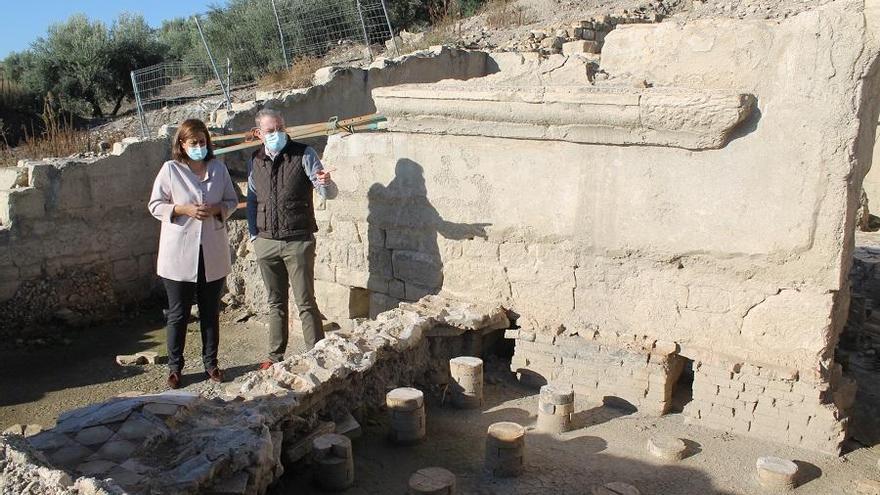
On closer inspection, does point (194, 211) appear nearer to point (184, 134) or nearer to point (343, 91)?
point (184, 134)

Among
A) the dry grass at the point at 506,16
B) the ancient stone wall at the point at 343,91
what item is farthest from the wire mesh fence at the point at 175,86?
the dry grass at the point at 506,16

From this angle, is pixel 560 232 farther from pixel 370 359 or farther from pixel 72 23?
pixel 72 23

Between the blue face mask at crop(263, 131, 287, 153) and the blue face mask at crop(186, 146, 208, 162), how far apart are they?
0.40 meters

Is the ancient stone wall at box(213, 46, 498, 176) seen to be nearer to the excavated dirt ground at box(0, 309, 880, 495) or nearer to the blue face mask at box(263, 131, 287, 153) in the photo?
the blue face mask at box(263, 131, 287, 153)

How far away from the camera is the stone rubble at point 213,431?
287 centimetres

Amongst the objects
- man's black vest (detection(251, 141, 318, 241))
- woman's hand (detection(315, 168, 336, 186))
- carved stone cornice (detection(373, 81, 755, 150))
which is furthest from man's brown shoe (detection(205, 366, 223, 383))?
carved stone cornice (detection(373, 81, 755, 150))

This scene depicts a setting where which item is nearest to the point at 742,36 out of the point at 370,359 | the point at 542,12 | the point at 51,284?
the point at 370,359

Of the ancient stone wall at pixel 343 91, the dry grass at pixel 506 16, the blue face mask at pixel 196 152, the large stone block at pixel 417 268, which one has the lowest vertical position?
the large stone block at pixel 417 268

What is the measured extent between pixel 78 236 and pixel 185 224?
8.60 ft

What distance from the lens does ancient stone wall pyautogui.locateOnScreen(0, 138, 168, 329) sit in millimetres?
6793

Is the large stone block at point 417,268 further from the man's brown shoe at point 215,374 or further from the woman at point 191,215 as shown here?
the man's brown shoe at point 215,374

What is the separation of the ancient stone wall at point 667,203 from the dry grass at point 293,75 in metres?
6.77

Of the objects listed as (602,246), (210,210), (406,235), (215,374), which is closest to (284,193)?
(210,210)

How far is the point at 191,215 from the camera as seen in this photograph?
505 cm
